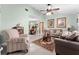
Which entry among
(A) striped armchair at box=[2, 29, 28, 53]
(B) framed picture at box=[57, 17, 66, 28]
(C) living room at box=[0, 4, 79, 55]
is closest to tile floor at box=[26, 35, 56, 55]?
(C) living room at box=[0, 4, 79, 55]

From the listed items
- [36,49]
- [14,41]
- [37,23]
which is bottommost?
[36,49]

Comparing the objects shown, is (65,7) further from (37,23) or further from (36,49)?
(36,49)

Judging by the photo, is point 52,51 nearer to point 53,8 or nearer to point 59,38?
point 59,38

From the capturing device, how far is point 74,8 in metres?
2.58

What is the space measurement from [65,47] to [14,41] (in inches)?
42.0

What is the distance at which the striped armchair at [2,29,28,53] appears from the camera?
2.62 m

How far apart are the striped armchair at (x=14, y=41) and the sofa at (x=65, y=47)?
26.2 inches

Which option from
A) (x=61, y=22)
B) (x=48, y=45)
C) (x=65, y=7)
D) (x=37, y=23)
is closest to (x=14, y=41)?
(x=37, y=23)

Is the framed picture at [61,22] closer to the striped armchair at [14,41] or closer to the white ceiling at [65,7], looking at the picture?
the white ceiling at [65,7]

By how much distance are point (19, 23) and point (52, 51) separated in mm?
899

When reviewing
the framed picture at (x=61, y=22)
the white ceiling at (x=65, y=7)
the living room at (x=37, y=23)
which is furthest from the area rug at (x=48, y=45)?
the white ceiling at (x=65, y=7)

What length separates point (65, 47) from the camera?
104 inches

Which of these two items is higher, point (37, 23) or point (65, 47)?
point (37, 23)

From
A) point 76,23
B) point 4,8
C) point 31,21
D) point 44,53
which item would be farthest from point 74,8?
point 4,8
